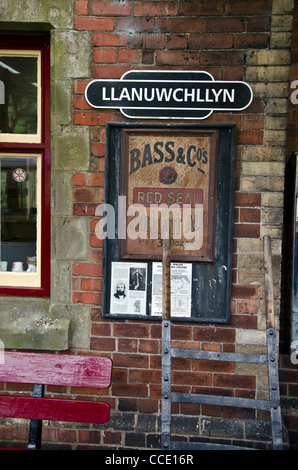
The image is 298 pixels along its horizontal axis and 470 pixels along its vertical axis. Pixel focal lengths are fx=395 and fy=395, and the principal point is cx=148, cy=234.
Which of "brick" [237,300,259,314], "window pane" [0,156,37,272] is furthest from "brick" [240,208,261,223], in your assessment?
"window pane" [0,156,37,272]

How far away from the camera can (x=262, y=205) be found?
8.88ft

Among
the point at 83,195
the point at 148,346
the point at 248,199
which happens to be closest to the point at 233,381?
the point at 148,346

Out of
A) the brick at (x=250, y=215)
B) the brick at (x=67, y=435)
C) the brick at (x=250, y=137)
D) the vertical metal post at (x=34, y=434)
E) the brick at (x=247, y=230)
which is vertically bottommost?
the brick at (x=67, y=435)

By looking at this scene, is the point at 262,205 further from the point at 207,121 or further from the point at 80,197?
the point at 80,197

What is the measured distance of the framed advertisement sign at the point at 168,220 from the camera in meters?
2.73

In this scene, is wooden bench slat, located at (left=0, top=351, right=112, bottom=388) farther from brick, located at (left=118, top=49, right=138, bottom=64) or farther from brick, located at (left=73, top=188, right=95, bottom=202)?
brick, located at (left=118, top=49, right=138, bottom=64)

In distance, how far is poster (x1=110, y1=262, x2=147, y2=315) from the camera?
279 cm

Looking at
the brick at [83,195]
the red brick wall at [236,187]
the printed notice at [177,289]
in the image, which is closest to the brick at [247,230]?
the red brick wall at [236,187]

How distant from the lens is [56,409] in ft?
7.43

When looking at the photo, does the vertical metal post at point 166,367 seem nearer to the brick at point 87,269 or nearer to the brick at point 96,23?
the brick at point 87,269

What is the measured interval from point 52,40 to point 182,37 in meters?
0.89

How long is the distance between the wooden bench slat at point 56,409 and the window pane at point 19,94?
185 cm

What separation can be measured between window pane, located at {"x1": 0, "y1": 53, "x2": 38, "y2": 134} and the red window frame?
0.25 feet
